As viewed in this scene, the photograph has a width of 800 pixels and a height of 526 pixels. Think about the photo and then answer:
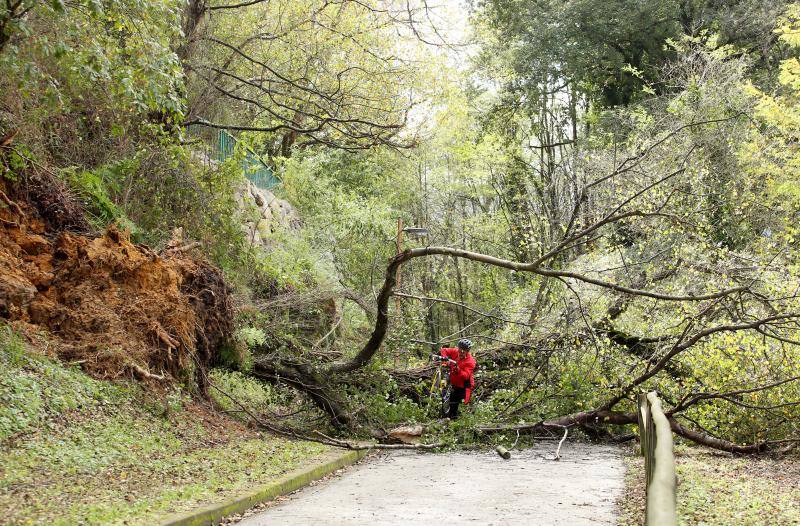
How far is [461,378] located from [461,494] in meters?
6.54

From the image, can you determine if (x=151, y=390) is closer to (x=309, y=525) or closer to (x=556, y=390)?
(x=309, y=525)

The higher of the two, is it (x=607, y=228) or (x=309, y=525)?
(x=607, y=228)

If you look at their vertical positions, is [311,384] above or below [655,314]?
below

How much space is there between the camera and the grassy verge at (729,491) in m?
7.33

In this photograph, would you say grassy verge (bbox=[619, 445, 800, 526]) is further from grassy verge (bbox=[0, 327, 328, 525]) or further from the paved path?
grassy verge (bbox=[0, 327, 328, 525])

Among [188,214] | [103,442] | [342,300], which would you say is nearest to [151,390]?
[103,442]

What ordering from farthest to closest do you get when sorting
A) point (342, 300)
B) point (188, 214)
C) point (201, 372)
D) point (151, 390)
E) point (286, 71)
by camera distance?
point (342, 300), point (286, 71), point (188, 214), point (201, 372), point (151, 390)

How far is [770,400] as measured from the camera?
1328cm

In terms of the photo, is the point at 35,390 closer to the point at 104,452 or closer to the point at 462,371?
the point at 104,452

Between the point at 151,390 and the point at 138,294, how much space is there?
59.9 inches

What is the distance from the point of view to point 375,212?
30.5 metres

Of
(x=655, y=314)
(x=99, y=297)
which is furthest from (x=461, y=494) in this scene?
(x=655, y=314)

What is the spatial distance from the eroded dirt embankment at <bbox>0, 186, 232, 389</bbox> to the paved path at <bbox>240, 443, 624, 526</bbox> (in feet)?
10.7

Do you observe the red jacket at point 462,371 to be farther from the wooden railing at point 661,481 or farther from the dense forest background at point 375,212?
the wooden railing at point 661,481
